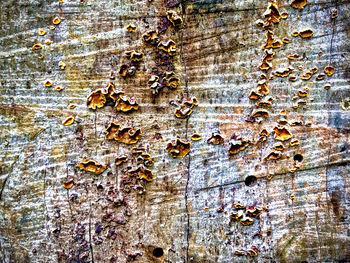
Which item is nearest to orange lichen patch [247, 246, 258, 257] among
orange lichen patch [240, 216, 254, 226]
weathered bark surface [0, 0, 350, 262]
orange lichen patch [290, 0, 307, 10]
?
weathered bark surface [0, 0, 350, 262]

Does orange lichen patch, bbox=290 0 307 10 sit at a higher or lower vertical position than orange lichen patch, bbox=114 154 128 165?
higher

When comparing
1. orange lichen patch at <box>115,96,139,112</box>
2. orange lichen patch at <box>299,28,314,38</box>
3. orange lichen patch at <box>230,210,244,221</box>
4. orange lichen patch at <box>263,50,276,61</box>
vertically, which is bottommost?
orange lichen patch at <box>230,210,244,221</box>

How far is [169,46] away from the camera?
1593 millimetres

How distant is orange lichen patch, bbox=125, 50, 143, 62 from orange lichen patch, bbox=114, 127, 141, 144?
368 mm

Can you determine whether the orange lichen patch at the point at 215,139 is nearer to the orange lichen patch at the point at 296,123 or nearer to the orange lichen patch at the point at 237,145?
the orange lichen patch at the point at 237,145

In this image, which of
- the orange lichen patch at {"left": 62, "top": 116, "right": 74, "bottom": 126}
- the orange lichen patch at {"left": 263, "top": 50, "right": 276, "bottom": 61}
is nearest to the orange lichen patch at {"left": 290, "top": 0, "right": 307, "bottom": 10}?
the orange lichen patch at {"left": 263, "top": 50, "right": 276, "bottom": 61}

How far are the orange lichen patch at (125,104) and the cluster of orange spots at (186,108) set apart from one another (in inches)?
8.9

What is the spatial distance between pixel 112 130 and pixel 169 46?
0.54m

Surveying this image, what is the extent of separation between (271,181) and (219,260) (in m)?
0.53

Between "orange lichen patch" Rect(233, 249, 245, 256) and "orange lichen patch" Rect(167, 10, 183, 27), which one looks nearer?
"orange lichen patch" Rect(167, 10, 183, 27)

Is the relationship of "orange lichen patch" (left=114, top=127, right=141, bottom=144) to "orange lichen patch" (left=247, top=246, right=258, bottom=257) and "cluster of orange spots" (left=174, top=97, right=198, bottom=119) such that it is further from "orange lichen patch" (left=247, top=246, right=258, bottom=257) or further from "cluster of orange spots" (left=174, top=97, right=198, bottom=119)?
"orange lichen patch" (left=247, top=246, right=258, bottom=257)

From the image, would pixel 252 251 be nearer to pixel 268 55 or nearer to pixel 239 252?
pixel 239 252

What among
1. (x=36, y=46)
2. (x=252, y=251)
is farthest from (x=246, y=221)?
(x=36, y=46)

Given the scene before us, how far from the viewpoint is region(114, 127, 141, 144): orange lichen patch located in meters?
1.61
